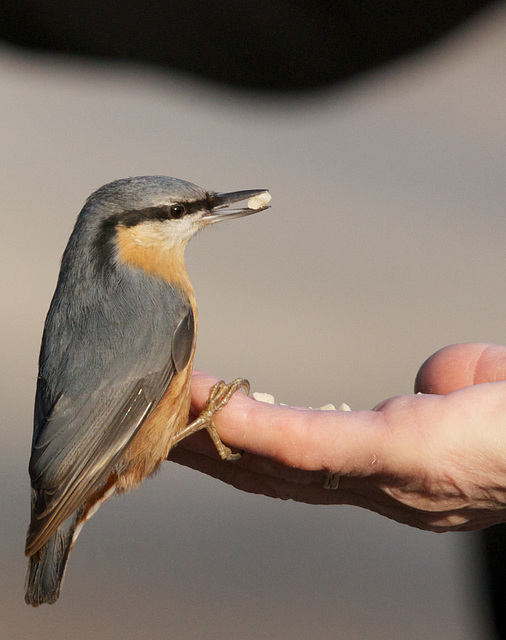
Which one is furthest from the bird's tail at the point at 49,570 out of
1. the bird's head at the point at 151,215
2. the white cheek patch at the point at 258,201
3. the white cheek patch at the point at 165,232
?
the white cheek patch at the point at 258,201

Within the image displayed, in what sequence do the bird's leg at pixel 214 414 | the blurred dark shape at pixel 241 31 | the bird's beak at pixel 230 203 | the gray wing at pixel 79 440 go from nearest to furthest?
1. the gray wing at pixel 79 440
2. the bird's leg at pixel 214 414
3. the bird's beak at pixel 230 203
4. the blurred dark shape at pixel 241 31

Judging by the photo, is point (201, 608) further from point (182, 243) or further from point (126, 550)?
point (182, 243)

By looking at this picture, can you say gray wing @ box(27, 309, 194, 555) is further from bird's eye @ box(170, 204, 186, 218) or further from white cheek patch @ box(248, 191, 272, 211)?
white cheek patch @ box(248, 191, 272, 211)

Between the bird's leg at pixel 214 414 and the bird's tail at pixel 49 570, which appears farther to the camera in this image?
the bird's leg at pixel 214 414

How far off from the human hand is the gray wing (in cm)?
27

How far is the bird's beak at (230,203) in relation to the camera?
271 cm

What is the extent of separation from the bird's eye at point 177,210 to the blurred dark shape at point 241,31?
5.31 metres

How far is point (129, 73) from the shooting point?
8523 mm

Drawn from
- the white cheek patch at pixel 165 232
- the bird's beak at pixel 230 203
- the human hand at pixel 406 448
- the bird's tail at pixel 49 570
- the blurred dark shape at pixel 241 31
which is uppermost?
the blurred dark shape at pixel 241 31

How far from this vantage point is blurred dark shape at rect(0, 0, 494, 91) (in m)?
7.53

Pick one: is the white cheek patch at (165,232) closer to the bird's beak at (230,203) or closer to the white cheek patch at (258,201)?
the bird's beak at (230,203)

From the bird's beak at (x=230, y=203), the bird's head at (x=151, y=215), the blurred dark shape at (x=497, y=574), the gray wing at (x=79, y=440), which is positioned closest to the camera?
the gray wing at (x=79, y=440)

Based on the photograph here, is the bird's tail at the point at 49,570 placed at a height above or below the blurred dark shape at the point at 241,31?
below

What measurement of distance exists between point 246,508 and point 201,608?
0.77 meters
